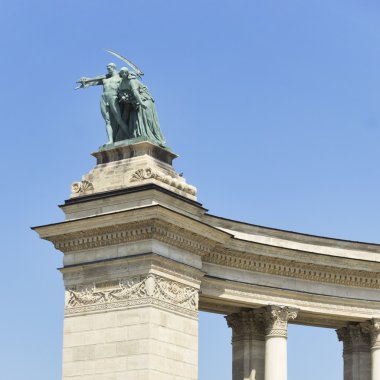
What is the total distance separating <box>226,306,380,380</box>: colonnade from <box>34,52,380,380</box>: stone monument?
0.19ft

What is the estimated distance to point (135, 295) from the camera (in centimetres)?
5369

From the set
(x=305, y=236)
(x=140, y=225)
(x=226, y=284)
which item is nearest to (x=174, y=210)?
(x=140, y=225)

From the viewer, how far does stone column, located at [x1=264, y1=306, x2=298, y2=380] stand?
59.4 metres

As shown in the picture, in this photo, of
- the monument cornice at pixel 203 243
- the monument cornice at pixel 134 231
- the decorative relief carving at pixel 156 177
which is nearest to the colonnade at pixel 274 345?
the monument cornice at pixel 203 243

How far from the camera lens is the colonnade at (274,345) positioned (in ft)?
196

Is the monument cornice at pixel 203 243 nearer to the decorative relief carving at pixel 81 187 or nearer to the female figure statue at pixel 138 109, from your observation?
the decorative relief carving at pixel 81 187

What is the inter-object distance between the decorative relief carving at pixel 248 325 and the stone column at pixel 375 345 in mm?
5300

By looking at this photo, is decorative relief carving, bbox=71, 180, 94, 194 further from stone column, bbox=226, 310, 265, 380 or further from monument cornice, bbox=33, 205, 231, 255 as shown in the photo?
stone column, bbox=226, 310, 265, 380

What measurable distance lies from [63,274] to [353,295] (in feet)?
47.4

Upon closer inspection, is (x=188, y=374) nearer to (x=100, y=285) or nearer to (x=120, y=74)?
(x=100, y=285)

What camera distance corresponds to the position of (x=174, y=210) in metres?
54.5

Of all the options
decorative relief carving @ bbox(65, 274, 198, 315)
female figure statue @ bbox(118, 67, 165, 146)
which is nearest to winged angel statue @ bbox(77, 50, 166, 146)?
female figure statue @ bbox(118, 67, 165, 146)

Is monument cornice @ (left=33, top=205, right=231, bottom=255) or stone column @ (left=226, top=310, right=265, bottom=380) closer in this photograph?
monument cornice @ (left=33, top=205, right=231, bottom=255)

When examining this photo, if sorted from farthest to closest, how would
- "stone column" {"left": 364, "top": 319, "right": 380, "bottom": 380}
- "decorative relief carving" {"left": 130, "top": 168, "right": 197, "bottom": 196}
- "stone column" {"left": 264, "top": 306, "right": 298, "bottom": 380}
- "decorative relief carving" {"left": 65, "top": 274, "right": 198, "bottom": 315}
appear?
"stone column" {"left": 364, "top": 319, "right": 380, "bottom": 380} → "stone column" {"left": 264, "top": 306, "right": 298, "bottom": 380} → "decorative relief carving" {"left": 130, "top": 168, "right": 197, "bottom": 196} → "decorative relief carving" {"left": 65, "top": 274, "right": 198, "bottom": 315}
